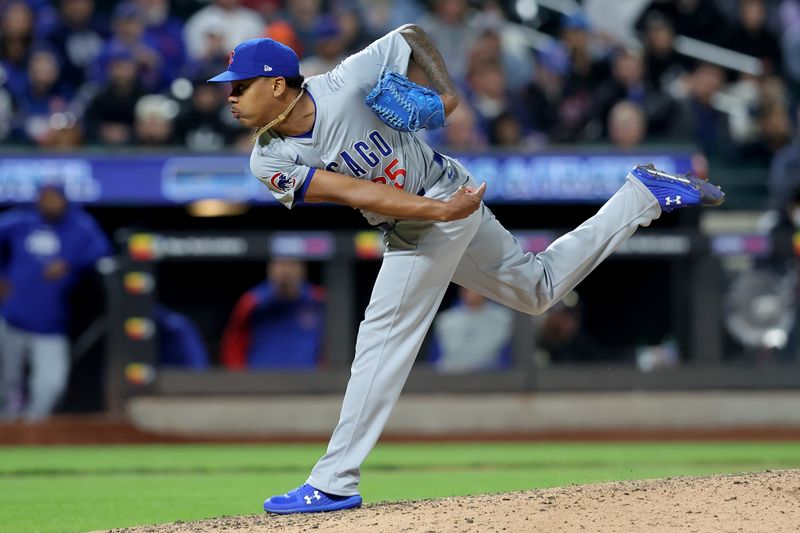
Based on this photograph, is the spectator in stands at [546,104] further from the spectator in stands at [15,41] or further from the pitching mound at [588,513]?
the pitching mound at [588,513]

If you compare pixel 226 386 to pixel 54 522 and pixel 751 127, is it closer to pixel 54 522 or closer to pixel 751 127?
pixel 54 522

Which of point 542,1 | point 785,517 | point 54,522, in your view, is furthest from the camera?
point 542,1

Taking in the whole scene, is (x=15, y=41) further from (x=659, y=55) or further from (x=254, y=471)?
(x=659, y=55)

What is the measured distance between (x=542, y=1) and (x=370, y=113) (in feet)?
29.1

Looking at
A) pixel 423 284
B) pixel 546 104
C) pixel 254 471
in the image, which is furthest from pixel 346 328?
pixel 423 284

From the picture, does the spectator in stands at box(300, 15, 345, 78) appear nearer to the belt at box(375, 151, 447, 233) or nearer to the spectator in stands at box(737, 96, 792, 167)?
the spectator in stands at box(737, 96, 792, 167)

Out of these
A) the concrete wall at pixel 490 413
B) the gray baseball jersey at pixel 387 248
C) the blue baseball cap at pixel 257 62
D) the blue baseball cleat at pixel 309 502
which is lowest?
the concrete wall at pixel 490 413

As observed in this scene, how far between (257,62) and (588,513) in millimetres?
2112

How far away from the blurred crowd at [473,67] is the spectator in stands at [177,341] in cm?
138

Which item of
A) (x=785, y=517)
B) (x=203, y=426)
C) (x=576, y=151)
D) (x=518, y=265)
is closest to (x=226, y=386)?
(x=203, y=426)

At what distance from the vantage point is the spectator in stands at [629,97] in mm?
11734

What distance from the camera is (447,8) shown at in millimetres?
12625

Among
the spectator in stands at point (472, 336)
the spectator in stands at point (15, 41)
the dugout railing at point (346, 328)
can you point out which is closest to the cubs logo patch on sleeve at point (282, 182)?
the dugout railing at point (346, 328)

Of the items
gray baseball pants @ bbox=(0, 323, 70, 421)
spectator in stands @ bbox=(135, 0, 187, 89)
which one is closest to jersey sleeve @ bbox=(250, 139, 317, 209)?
gray baseball pants @ bbox=(0, 323, 70, 421)
